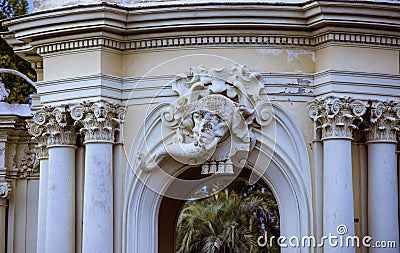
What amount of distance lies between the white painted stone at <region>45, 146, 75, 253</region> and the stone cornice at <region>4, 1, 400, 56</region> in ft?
5.19

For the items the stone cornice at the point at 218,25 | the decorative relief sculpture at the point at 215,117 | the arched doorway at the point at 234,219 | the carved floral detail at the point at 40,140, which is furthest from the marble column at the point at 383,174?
the arched doorway at the point at 234,219

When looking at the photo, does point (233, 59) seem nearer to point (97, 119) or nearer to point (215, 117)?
point (215, 117)

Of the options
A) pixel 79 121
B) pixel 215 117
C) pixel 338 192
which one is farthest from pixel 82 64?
pixel 338 192

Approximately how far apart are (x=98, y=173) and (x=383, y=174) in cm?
380

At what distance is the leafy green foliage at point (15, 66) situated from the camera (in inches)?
1198

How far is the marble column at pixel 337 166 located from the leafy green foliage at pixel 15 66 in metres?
16.1

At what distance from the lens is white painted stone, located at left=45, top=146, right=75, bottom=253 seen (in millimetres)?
16156

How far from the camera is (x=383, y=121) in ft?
51.6

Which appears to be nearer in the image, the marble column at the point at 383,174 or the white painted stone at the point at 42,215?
the marble column at the point at 383,174

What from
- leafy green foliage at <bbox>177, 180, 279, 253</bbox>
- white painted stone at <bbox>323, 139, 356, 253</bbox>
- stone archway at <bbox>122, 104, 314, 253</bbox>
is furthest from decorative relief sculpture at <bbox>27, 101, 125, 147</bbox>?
leafy green foliage at <bbox>177, 180, 279, 253</bbox>

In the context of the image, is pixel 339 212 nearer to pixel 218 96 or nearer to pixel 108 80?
pixel 218 96

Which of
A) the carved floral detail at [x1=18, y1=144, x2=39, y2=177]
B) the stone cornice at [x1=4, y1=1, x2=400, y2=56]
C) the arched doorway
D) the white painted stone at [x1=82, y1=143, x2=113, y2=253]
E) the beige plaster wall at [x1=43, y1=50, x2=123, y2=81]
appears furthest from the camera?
the arched doorway

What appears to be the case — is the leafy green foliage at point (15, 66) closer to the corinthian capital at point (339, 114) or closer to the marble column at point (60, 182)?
the marble column at point (60, 182)

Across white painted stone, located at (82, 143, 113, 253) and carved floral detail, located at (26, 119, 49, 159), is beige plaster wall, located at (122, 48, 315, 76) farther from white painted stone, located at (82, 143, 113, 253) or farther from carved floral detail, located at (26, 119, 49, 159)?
carved floral detail, located at (26, 119, 49, 159)
